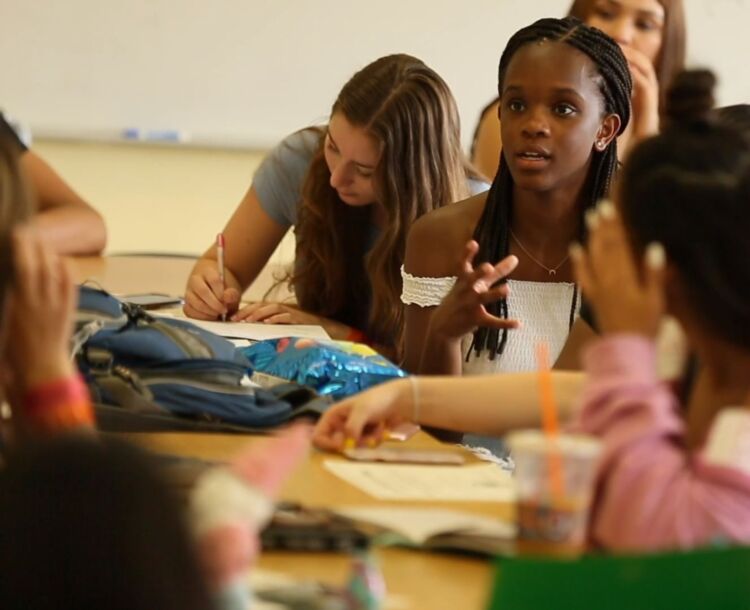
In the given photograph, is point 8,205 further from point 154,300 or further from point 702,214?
point 154,300

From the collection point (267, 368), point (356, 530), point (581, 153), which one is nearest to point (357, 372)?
point (267, 368)

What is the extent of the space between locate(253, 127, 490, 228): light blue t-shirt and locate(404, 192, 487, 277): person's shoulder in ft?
2.31

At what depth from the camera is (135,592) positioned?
2.00 feet

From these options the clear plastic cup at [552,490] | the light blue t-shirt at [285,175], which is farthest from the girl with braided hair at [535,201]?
the clear plastic cup at [552,490]

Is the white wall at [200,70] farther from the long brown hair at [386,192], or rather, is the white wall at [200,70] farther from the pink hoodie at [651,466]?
the pink hoodie at [651,466]

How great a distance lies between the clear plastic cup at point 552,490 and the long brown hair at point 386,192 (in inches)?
65.2

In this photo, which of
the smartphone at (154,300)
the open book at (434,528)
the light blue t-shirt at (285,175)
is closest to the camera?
the open book at (434,528)

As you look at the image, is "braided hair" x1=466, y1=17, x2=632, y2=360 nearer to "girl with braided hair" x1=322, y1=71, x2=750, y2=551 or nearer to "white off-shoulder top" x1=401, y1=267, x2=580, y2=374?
"white off-shoulder top" x1=401, y1=267, x2=580, y2=374

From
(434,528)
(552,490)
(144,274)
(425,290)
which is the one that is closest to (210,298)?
(425,290)

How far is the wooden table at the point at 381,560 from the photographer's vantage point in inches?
43.4

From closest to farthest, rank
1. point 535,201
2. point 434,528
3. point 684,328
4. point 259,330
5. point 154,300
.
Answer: point 684,328 < point 434,528 < point 535,201 < point 259,330 < point 154,300

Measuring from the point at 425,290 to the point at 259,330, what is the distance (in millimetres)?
330

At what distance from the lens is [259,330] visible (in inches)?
98.8

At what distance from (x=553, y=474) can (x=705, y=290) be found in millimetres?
269
